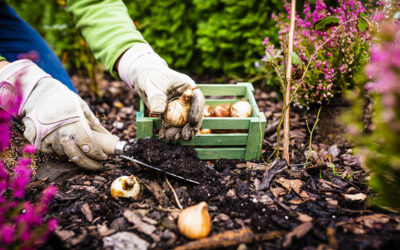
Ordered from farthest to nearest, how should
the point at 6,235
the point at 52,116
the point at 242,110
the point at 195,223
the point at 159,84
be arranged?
the point at 242,110 < the point at 159,84 < the point at 52,116 < the point at 195,223 < the point at 6,235

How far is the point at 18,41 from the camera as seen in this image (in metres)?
2.67

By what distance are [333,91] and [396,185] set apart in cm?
113

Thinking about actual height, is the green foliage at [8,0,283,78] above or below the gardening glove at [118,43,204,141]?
above

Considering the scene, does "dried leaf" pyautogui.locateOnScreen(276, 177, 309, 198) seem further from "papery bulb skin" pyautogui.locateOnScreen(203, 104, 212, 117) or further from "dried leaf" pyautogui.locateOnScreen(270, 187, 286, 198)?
"papery bulb skin" pyautogui.locateOnScreen(203, 104, 212, 117)

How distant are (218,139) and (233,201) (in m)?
0.53

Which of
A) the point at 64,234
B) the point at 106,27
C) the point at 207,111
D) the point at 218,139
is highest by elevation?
the point at 106,27

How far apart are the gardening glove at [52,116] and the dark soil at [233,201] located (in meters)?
0.23

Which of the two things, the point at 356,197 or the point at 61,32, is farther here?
the point at 61,32

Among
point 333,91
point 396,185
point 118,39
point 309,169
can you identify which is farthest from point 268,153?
point 118,39

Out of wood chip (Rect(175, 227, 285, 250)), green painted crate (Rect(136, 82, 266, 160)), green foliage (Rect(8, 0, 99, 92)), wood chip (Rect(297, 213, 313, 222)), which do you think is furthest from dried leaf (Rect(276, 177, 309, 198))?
green foliage (Rect(8, 0, 99, 92))

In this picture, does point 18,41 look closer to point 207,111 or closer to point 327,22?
point 207,111

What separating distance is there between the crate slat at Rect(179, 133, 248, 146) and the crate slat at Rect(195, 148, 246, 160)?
58mm

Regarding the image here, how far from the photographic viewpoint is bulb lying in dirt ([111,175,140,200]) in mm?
1807

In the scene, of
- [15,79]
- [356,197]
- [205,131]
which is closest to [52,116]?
[15,79]
